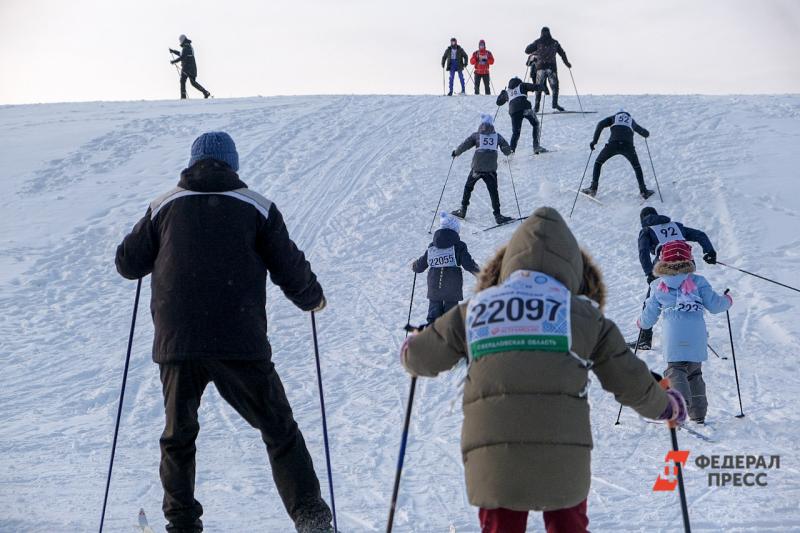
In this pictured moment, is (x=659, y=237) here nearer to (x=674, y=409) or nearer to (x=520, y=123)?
(x=674, y=409)

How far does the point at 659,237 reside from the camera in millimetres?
8203

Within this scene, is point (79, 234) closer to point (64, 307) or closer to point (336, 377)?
point (64, 307)

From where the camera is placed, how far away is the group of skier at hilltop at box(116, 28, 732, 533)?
282 cm

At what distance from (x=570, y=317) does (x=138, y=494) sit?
11.8ft

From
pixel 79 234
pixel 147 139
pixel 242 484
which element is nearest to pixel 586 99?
pixel 147 139

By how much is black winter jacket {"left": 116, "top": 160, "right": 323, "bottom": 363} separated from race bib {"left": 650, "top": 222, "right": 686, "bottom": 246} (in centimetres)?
513

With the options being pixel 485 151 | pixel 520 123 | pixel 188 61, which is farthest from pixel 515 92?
pixel 188 61

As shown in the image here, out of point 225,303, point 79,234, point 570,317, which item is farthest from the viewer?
point 79,234

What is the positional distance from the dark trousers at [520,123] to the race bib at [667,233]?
7045mm

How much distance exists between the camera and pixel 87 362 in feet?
28.5

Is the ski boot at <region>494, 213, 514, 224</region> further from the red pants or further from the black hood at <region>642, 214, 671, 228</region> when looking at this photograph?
the red pants

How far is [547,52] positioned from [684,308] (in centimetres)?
1190

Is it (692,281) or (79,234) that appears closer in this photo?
(692,281)

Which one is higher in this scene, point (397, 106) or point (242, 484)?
point (397, 106)
